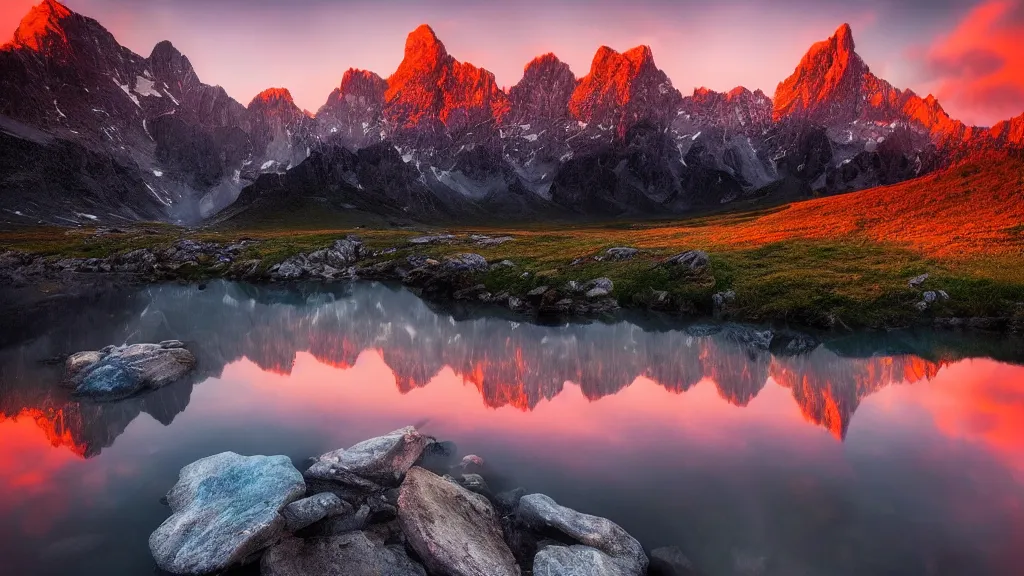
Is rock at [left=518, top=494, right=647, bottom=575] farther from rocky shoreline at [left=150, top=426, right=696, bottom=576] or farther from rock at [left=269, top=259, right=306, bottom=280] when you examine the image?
rock at [left=269, top=259, right=306, bottom=280]

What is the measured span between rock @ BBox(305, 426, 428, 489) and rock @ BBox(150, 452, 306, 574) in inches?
34.4

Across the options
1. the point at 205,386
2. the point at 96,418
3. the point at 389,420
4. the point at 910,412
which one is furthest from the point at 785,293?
the point at 96,418

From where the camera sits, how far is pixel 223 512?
13.4 m

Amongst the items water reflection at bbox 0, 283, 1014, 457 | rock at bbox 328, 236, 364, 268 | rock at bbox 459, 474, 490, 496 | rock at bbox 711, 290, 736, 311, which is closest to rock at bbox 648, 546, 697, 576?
rock at bbox 459, 474, 490, 496

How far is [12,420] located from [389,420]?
15.7m

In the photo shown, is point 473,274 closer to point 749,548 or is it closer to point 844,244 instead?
point 844,244

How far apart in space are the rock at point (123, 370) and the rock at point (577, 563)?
22920mm

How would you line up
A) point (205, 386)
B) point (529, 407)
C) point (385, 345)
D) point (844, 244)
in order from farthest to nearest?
point (844, 244)
point (385, 345)
point (205, 386)
point (529, 407)

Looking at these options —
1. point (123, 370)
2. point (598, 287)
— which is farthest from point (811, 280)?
point (123, 370)

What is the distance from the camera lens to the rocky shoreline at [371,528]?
12078 mm

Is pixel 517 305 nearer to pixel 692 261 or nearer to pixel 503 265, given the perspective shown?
pixel 503 265

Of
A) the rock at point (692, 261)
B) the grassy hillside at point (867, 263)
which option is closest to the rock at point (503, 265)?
the grassy hillside at point (867, 263)

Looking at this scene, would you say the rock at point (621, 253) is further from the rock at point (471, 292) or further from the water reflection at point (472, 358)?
the water reflection at point (472, 358)

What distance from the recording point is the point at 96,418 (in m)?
21.5
